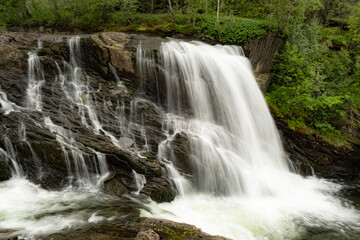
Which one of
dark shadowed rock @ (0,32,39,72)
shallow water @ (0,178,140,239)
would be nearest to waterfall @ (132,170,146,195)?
shallow water @ (0,178,140,239)

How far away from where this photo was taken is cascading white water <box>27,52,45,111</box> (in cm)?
735

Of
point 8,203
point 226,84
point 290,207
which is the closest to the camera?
point 8,203

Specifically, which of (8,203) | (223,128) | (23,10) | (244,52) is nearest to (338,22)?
(244,52)

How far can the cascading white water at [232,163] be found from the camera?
618 centimetres

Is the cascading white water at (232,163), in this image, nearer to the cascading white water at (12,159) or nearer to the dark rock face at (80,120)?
the dark rock face at (80,120)

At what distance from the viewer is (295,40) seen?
41.1 ft

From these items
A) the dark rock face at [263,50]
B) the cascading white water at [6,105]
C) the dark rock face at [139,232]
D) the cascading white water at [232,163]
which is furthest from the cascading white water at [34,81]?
the dark rock face at [263,50]

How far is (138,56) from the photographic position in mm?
9461

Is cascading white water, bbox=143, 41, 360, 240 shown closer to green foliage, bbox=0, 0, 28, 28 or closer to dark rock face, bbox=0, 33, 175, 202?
dark rock face, bbox=0, 33, 175, 202

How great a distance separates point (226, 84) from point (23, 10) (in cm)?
2176

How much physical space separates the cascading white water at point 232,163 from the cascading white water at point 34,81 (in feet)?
15.6

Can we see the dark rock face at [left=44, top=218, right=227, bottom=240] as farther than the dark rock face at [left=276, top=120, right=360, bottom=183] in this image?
No

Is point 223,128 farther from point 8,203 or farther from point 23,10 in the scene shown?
point 23,10

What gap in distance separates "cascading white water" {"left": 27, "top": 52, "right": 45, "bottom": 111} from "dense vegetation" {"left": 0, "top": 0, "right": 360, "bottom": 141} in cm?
849
